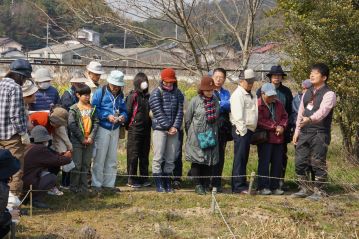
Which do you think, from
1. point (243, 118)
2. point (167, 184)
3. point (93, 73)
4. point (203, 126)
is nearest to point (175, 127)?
point (203, 126)

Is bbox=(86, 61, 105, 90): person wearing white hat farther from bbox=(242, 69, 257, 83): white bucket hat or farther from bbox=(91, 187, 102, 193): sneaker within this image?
bbox=(242, 69, 257, 83): white bucket hat

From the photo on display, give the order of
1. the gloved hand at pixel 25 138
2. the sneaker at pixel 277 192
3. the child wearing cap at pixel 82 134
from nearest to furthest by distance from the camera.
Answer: the gloved hand at pixel 25 138
the child wearing cap at pixel 82 134
the sneaker at pixel 277 192

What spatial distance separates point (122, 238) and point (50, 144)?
1.89 metres

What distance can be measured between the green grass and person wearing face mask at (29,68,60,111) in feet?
3.96

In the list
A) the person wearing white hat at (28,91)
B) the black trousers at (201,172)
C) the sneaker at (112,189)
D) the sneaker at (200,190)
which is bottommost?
the sneaker at (112,189)

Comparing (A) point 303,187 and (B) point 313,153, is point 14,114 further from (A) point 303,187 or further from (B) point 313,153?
(A) point 303,187

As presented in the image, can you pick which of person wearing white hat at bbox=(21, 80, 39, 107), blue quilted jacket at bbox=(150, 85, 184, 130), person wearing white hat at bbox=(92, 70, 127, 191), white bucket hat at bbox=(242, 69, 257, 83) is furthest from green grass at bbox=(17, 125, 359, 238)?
white bucket hat at bbox=(242, 69, 257, 83)

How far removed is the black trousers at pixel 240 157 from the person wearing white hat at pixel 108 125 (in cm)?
162

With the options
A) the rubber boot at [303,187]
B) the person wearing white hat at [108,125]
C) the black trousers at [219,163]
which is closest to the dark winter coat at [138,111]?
the person wearing white hat at [108,125]

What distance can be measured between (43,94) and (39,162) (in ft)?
3.75

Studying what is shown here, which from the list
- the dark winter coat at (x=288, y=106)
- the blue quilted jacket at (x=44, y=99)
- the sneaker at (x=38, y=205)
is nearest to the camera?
the sneaker at (x=38, y=205)

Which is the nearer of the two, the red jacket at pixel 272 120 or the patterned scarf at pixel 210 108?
the patterned scarf at pixel 210 108

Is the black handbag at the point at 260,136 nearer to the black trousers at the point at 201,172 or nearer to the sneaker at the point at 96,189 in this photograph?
the black trousers at the point at 201,172

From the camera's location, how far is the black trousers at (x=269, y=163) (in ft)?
27.5
